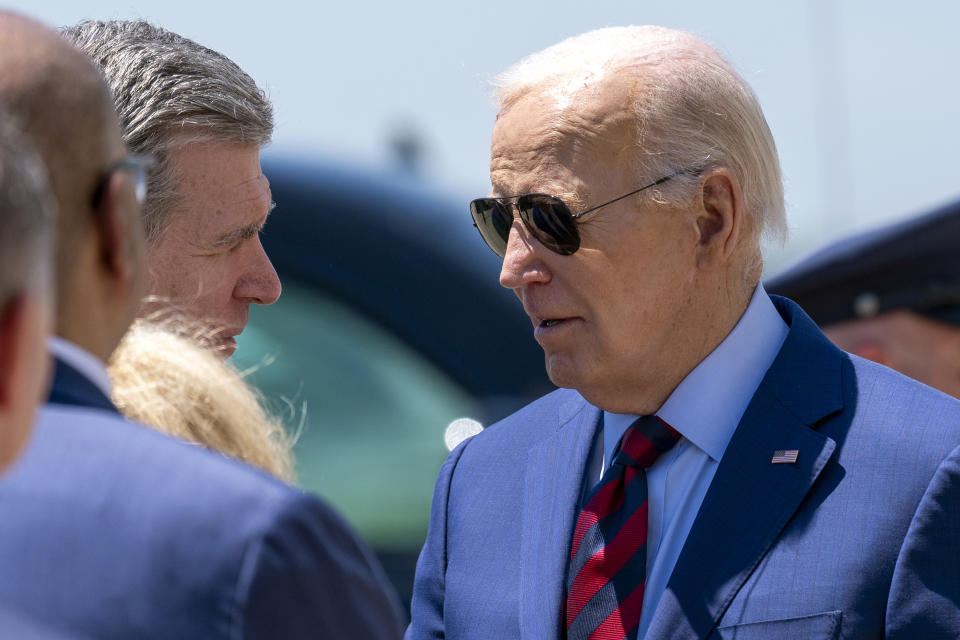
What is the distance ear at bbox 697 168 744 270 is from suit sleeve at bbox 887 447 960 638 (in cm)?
66

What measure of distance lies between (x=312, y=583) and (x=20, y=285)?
43 centimetres

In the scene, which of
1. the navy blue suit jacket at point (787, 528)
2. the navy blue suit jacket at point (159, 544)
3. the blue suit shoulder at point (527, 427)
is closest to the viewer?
the navy blue suit jacket at point (159, 544)

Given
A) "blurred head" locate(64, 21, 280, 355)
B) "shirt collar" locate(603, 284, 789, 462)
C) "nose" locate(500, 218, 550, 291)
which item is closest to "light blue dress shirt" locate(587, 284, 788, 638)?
"shirt collar" locate(603, 284, 789, 462)

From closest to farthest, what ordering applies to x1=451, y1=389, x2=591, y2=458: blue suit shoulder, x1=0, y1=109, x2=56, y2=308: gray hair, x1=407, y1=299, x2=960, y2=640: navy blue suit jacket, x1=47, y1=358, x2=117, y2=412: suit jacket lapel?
1. x1=0, y1=109, x2=56, y2=308: gray hair
2. x1=47, y1=358, x2=117, y2=412: suit jacket lapel
3. x1=407, y1=299, x2=960, y2=640: navy blue suit jacket
4. x1=451, y1=389, x2=591, y2=458: blue suit shoulder

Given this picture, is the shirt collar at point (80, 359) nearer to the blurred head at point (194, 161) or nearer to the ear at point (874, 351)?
the blurred head at point (194, 161)

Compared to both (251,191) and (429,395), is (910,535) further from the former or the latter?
(429,395)

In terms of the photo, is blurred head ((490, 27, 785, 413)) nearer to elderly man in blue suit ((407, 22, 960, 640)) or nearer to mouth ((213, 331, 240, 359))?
elderly man in blue suit ((407, 22, 960, 640))

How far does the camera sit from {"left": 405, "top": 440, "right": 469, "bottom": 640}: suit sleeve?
2.55m

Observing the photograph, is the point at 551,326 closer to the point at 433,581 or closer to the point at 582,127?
the point at 582,127

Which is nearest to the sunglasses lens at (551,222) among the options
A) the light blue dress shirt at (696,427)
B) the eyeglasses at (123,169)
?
the light blue dress shirt at (696,427)

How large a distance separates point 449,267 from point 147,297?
3831 millimetres

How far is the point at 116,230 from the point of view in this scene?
1.39m

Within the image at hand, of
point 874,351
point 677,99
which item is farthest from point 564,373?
point 874,351

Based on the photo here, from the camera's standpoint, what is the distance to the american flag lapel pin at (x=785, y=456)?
2260 millimetres
